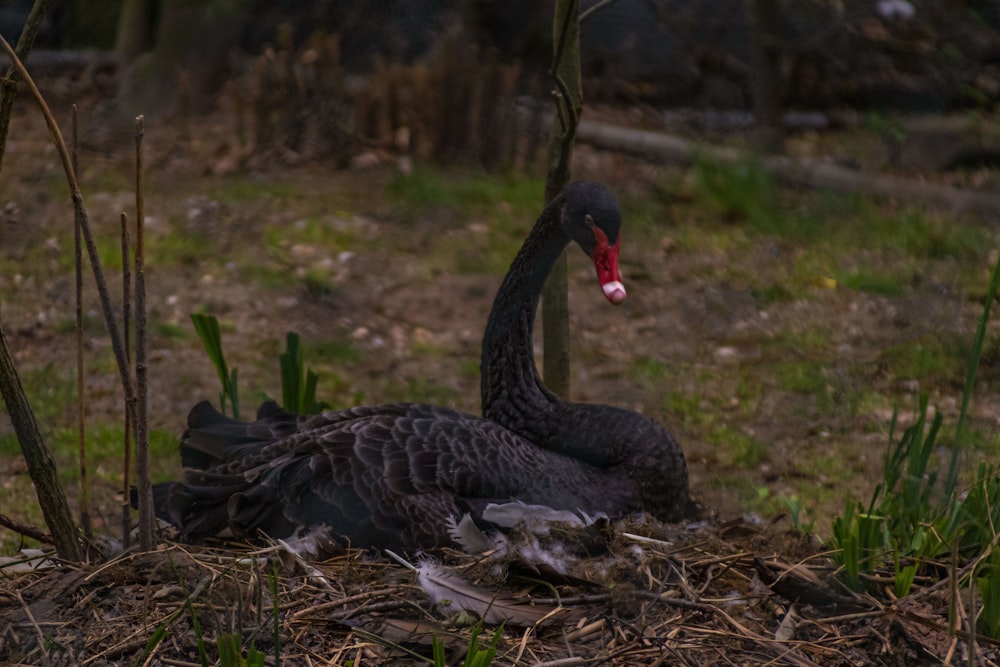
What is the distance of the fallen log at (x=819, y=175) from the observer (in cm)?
636

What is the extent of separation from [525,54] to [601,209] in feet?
17.7

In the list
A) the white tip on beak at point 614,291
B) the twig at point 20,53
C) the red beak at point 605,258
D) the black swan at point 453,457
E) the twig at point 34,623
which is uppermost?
the twig at point 20,53

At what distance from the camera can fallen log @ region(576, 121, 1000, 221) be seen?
6.36 metres

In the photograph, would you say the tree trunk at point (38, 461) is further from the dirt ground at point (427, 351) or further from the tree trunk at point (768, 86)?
the tree trunk at point (768, 86)

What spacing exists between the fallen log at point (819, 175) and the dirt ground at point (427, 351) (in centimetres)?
18

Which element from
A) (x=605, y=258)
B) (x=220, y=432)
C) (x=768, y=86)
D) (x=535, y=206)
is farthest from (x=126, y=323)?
(x=768, y=86)

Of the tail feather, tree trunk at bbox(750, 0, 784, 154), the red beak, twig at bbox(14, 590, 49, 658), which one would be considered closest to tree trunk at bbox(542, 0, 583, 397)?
the red beak

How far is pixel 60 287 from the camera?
5.36 meters

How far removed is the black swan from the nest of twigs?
15cm

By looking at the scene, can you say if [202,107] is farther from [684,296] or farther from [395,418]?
[395,418]

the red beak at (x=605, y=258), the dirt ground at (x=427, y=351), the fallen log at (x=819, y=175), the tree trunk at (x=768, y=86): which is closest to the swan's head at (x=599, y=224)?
the red beak at (x=605, y=258)

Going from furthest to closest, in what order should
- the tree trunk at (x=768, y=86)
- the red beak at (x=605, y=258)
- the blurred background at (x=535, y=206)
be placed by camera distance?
the tree trunk at (x=768, y=86) < the blurred background at (x=535, y=206) < the red beak at (x=605, y=258)

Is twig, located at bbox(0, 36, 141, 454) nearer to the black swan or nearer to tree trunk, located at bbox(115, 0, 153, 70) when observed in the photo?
the black swan

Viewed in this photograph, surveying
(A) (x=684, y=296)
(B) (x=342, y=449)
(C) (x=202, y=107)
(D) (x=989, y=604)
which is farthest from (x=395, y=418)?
(C) (x=202, y=107)
